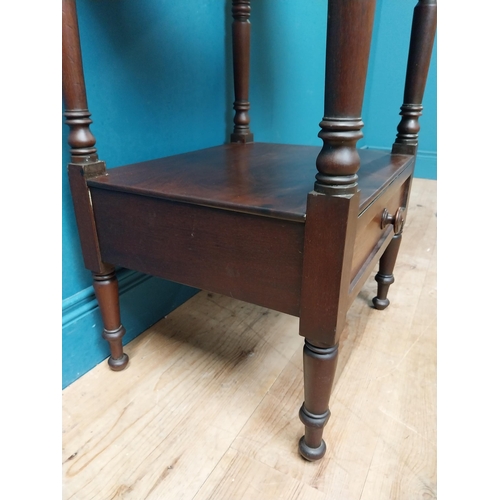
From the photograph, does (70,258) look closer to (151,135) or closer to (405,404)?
(151,135)

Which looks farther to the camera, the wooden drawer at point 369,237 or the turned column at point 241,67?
the turned column at point 241,67

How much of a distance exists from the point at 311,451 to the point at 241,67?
894 millimetres

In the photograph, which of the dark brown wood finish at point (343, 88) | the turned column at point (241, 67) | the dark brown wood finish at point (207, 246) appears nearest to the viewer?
the dark brown wood finish at point (343, 88)

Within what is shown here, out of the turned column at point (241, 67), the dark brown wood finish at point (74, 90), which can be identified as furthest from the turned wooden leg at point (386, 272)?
the dark brown wood finish at point (74, 90)

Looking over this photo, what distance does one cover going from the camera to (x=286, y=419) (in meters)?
0.70

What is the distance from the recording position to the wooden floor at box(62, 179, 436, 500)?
1.93 feet

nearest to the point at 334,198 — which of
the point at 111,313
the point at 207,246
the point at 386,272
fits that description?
the point at 207,246

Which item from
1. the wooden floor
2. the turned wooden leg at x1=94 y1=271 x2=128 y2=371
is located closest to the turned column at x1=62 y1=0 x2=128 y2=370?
the turned wooden leg at x1=94 y1=271 x2=128 y2=371

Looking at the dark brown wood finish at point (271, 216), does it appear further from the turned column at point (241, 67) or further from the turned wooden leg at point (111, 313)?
the turned column at point (241, 67)

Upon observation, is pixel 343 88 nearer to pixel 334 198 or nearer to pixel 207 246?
pixel 334 198

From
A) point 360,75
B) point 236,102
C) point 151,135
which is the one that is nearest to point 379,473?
point 360,75

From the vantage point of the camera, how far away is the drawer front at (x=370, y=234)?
556mm

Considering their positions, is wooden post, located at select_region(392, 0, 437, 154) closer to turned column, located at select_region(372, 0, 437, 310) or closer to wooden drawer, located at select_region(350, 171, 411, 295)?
turned column, located at select_region(372, 0, 437, 310)

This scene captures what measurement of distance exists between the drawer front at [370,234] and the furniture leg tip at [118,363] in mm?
513
